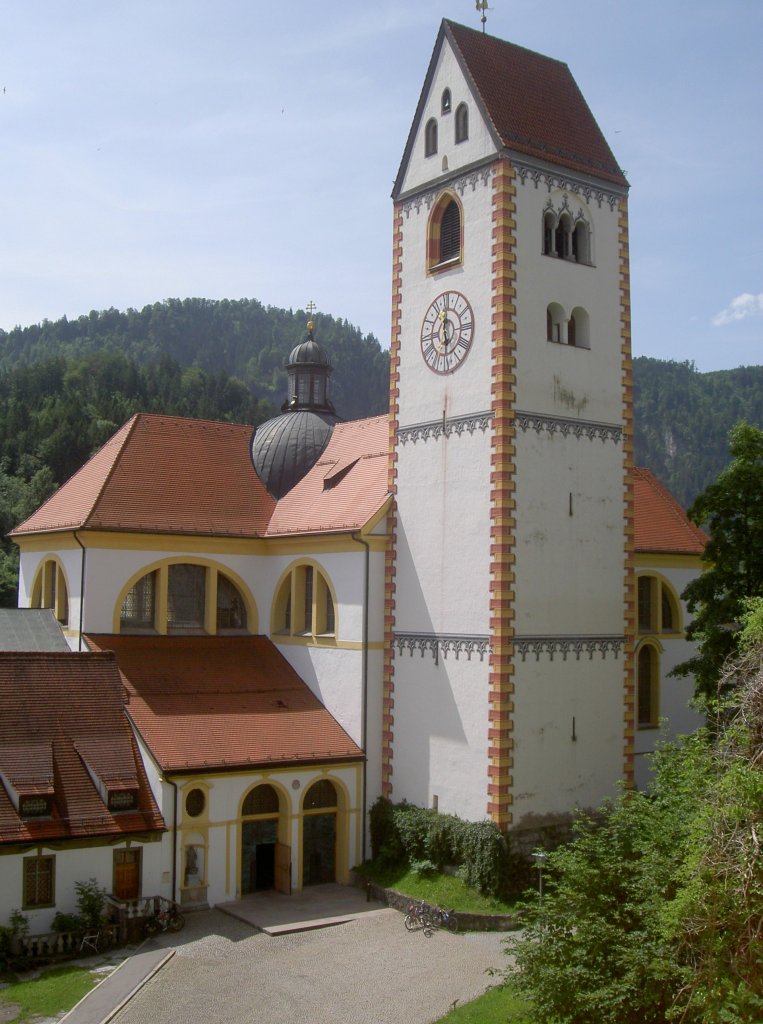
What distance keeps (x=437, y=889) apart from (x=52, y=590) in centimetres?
1473

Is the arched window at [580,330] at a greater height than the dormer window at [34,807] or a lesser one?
greater

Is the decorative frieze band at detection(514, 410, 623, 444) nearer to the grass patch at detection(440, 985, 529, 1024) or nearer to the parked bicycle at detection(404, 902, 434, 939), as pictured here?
the parked bicycle at detection(404, 902, 434, 939)

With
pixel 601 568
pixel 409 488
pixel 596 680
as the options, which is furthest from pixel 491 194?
pixel 596 680

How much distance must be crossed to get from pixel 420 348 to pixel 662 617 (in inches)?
472

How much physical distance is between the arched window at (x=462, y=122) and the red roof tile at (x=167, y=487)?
11.9 metres

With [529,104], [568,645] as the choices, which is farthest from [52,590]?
[529,104]

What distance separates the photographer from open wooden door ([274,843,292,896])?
86.4 feet

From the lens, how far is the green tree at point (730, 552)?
82.2 ft

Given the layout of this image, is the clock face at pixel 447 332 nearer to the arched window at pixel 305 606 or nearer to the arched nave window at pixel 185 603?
the arched window at pixel 305 606

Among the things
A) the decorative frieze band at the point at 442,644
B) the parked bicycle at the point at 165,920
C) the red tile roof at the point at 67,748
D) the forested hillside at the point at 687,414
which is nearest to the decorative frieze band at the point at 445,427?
the decorative frieze band at the point at 442,644

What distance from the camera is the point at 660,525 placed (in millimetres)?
34312

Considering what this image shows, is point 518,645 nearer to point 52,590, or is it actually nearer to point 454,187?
point 454,187

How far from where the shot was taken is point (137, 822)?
78.4 feet

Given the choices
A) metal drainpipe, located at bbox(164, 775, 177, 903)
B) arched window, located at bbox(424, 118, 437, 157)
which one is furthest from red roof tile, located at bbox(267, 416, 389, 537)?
arched window, located at bbox(424, 118, 437, 157)
